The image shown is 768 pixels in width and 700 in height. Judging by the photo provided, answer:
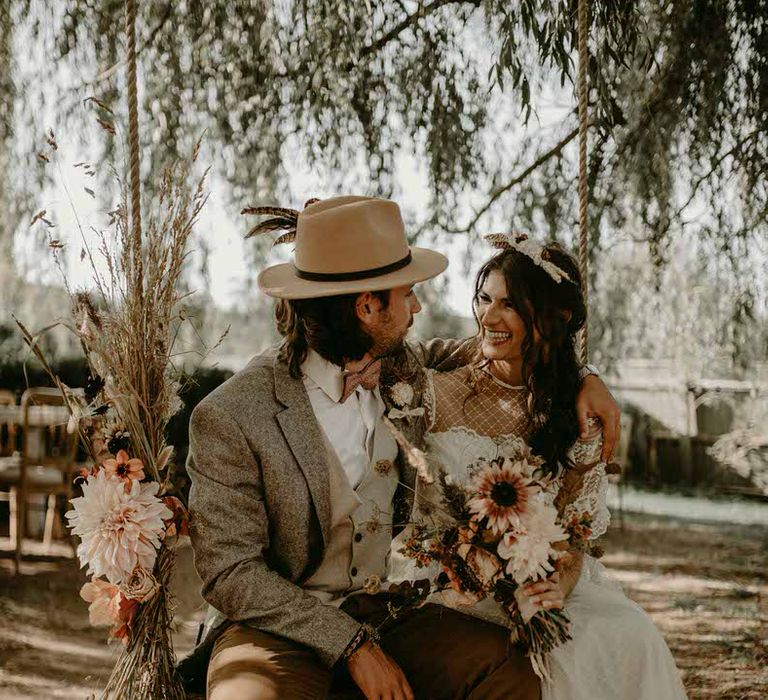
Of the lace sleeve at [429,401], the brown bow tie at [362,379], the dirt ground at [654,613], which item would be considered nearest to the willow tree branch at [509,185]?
the dirt ground at [654,613]

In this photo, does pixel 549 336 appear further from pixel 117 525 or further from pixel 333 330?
pixel 117 525

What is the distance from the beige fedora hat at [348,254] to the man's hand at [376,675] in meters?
0.73

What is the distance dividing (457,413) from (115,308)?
2.81ft

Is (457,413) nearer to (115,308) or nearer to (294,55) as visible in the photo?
(115,308)

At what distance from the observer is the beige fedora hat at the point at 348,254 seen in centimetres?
192

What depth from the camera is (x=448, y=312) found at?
219 inches

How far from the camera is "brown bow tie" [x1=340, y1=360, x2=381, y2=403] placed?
197cm

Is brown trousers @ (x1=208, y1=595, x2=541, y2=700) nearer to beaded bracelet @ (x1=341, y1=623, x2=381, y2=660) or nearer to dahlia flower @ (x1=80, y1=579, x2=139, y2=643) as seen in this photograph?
beaded bracelet @ (x1=341, y1=623, x2=381, y2=660)

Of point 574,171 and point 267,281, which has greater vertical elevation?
point 574,171

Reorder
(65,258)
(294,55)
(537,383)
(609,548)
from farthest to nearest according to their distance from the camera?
1. (609,548)
2. (65,258)
3. (294,55)
4. (537,383)

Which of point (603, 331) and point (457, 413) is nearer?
point (457, 413)

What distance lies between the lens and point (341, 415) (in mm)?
1995

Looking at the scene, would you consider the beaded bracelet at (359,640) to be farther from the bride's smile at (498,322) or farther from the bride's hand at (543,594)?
the bride's smile at (498,322)

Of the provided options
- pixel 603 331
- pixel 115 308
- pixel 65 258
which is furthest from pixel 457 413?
pixel 603 331
